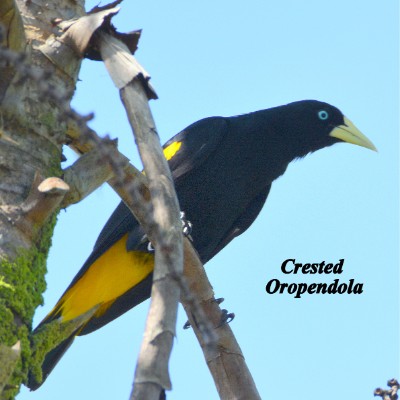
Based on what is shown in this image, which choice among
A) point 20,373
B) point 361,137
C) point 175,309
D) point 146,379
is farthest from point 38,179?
point 361,137

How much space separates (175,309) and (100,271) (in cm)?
325

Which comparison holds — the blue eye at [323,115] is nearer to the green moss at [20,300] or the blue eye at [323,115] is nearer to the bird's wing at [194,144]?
the bird's wing at [194,144]

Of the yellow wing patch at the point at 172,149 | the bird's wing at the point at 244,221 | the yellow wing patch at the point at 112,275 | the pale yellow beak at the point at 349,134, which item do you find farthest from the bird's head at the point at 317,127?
the yellow wing patch at the point at 112,275

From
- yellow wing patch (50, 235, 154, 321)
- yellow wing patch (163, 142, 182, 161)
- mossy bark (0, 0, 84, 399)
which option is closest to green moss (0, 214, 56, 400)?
mossy bark (0, 0, 84, 399)

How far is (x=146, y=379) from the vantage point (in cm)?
162

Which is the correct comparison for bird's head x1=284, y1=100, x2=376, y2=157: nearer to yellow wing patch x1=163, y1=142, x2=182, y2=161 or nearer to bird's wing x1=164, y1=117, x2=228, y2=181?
bird's wing x1=164, y1=117, x2=228, y2=181

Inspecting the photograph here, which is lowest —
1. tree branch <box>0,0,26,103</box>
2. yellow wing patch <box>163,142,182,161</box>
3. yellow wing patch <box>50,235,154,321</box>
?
tree branch <box>0,0,26,103</box>

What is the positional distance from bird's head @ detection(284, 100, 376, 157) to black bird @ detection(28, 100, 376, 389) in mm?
11

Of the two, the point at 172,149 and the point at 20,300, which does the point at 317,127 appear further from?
the point at 20,300

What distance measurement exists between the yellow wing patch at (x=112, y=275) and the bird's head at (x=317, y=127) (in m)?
1.56

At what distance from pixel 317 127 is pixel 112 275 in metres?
2.05

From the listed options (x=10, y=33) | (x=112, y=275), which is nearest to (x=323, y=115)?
(x=112, y=275)

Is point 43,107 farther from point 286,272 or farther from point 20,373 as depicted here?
point 286,272

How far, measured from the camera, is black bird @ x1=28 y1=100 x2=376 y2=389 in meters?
4.93
